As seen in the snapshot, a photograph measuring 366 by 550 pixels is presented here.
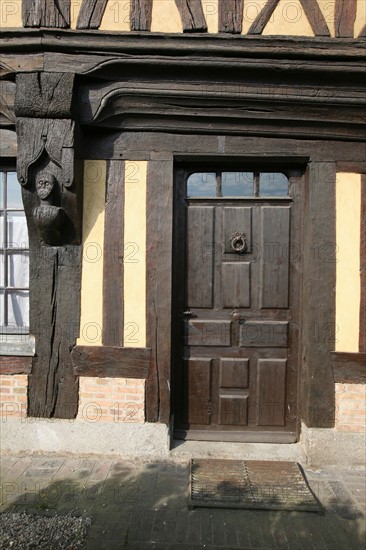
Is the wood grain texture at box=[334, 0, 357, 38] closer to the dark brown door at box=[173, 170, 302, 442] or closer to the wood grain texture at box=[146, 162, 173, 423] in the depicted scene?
the dark brown door at box=[173, 170, 302, 442]

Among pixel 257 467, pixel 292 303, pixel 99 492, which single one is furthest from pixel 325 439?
pixel 99 492

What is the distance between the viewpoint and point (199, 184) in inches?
134

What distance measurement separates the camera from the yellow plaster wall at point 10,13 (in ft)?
9.94

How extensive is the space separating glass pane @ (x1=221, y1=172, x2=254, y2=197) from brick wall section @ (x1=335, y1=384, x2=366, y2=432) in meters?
2.11

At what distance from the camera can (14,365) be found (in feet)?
10.7

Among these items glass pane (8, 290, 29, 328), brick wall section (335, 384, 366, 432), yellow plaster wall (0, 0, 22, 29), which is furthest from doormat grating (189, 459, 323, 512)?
yellow plaster wall (0, 0, 22, 29)

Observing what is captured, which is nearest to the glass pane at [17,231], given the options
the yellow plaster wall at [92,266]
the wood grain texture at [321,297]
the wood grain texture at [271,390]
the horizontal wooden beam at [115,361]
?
the yellow plaster wall at [92,266]

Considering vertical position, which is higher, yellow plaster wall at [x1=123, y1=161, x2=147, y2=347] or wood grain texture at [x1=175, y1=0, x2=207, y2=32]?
wood grain texture at [x1=175, y1=0, x2=207, y2=32]

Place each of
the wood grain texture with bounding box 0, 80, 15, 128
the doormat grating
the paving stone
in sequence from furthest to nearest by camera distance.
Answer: the wood grain texture with bounding box 0, 80, 15, 128 → the paving stone → the doormat grating

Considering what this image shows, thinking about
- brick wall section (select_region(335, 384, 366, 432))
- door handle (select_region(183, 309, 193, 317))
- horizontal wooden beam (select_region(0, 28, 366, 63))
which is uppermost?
horizontal wooden beam (select_region(0, 28, 366, 63))

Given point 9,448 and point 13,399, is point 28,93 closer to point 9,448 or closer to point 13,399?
point 13,399

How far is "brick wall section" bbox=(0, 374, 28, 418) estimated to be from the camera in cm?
325

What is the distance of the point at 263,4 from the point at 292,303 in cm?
277

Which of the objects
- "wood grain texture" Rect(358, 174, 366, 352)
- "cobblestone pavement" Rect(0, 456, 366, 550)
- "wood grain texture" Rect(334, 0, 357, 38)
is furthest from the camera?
"wood grain texture" Rect(358, 174, 366, 352)
